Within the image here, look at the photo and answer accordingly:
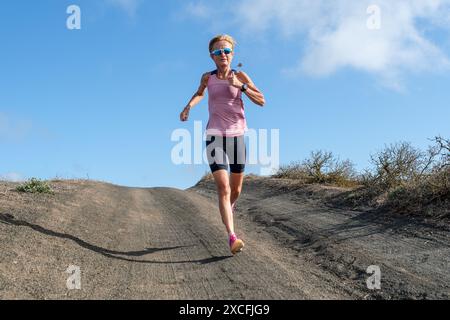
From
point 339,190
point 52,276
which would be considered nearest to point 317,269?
point 52,276

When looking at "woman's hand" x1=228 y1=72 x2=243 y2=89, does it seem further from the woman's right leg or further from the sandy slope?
the sandy slope

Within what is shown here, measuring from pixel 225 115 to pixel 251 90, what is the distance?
0.44 meters

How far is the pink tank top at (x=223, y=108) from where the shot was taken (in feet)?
19.3

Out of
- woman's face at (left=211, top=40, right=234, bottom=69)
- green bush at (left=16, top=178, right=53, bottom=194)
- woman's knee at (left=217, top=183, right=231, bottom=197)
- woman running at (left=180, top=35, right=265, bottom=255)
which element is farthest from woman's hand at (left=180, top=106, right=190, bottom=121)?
green bush at (left=16, top=178, right=53, bottom=194)

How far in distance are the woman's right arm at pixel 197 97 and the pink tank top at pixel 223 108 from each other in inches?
8.7

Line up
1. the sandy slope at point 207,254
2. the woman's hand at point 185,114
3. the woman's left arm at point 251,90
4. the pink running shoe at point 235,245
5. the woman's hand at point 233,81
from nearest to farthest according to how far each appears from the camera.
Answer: the sandy slope at point 207,254
the pink running shoe at point 235,245
the woman's hand at point 233,81
the woman's left arm at point 251,90
the woman's hand at point 185,114

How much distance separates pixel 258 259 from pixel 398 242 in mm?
1985

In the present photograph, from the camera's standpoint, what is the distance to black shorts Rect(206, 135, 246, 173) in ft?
19.2

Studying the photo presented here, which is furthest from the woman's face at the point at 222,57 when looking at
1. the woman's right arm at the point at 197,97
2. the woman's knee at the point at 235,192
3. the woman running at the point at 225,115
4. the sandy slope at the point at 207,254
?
the sandy slope at the point at 207,254

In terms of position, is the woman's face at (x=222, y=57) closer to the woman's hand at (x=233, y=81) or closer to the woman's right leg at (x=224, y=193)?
the woman's hand at (x=233, y=81)

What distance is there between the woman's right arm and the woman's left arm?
1.47ft

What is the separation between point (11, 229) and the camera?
619 centimetres

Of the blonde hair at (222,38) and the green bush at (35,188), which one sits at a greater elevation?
the blonde hair at (222,38)
